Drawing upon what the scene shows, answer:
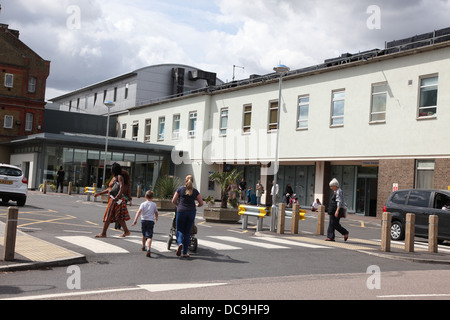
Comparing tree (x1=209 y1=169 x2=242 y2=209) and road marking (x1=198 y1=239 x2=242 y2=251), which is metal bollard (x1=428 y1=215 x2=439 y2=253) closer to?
road marking (x1=198 y1=239 x2=242 y2=251)

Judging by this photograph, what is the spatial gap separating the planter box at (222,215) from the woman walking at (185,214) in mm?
9421

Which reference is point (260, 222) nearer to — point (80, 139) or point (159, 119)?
point (80, 139)

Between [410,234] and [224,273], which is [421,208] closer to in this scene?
[410,234]

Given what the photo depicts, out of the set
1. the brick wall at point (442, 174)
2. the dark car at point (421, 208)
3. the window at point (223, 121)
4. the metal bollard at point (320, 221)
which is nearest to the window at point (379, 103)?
the brick wall at point (442, 174)

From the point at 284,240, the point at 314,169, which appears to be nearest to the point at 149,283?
the point at 284,240

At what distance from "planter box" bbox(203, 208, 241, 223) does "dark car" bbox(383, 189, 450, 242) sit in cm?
561

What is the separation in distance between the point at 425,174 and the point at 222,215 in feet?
37.2

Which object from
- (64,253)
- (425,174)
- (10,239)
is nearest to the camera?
(10,239)

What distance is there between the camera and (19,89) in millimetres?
54750

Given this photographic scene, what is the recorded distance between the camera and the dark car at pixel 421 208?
55.6ft

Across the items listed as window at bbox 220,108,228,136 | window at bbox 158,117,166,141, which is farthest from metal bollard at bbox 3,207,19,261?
window at bbox 158,117,166,141

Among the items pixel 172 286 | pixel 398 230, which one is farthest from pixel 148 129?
pixel 172 286

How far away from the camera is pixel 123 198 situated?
13.7 m
